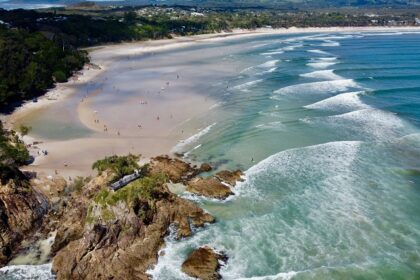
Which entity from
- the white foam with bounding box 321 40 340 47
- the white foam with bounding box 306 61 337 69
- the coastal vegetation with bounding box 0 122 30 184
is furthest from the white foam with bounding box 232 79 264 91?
the white foam with bounding box 321 40 340 47

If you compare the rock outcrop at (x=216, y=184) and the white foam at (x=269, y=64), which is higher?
the white foam at (x=269, y=64)

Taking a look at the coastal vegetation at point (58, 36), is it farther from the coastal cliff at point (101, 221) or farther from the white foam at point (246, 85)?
the white foam at point (246, 85)

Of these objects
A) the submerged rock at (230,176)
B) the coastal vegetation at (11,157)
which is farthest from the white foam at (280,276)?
the coastal vegetation at (11,157)

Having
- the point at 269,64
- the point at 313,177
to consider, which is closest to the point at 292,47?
the point at 269,64

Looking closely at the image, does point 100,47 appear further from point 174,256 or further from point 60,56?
point 174,256

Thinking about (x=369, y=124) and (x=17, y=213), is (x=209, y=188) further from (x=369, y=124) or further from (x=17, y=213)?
(x=369, y=124)
